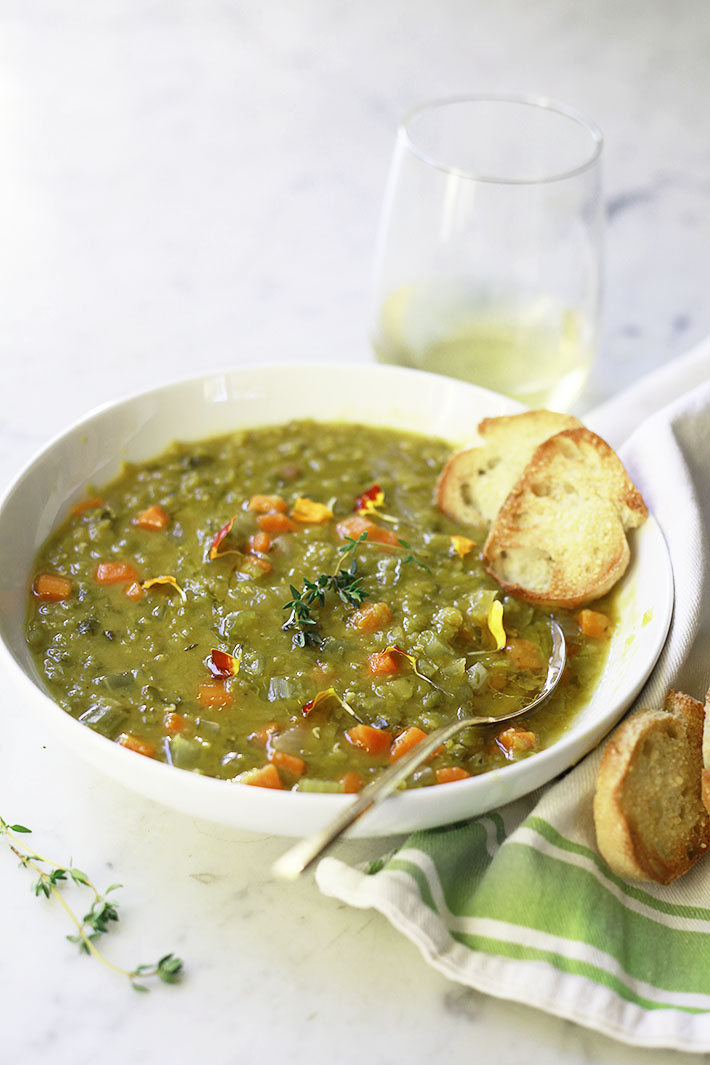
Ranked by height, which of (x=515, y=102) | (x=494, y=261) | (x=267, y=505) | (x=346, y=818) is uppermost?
(x=515, y=102)

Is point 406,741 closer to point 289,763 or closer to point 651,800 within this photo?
point 289,763

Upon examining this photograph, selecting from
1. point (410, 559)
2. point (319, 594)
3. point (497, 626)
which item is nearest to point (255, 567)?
point (319, 594)

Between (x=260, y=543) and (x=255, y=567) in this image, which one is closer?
(x=255, y=567)

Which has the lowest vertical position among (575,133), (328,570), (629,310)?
(629,310)

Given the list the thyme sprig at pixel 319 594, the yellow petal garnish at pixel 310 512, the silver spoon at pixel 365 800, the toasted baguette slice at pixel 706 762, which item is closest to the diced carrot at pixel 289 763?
the silver spoon at pixel 365 800

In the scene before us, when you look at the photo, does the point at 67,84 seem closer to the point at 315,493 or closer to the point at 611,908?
the point at 315,493

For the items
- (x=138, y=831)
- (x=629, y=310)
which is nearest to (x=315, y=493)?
(x=138, y=831)
